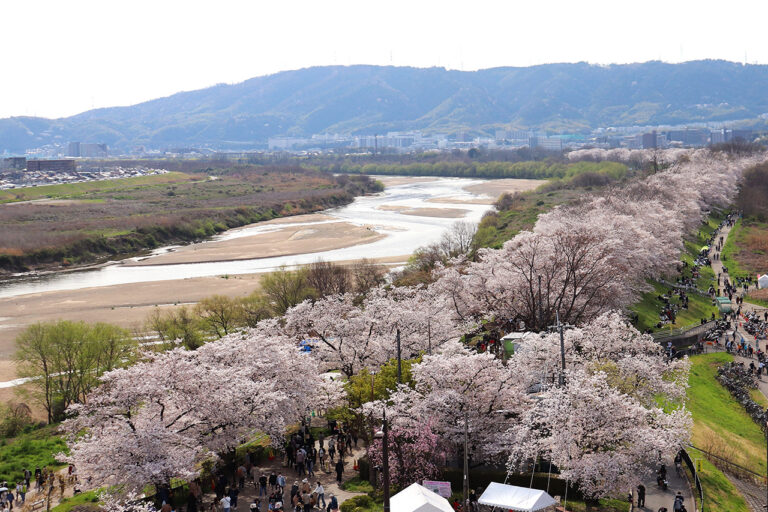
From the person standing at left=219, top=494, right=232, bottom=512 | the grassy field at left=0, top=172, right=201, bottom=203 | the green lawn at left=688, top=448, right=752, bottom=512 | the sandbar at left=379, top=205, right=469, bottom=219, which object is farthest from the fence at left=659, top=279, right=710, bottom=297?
the grassy field at left=0, top=172, right=201, bottom=203

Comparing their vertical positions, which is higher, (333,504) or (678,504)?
(333,504)

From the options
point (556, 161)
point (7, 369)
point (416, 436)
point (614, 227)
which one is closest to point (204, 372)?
point (416, 436)

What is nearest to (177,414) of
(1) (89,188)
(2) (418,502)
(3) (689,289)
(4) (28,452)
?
(2) (418,502)

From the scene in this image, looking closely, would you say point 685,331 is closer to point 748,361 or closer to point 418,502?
point 748,361

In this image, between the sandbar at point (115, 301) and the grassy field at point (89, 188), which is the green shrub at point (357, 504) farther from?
the grassy field at point (89, 188)

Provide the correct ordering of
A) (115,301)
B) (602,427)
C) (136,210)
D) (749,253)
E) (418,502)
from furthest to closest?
(136,210) → (749,253) → (115,301) → (602,427) → (418,502)

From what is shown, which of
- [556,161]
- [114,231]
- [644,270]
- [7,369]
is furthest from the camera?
[556,161]

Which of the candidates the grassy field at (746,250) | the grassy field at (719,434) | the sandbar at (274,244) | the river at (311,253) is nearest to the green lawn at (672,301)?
the grassy field at (719,434)

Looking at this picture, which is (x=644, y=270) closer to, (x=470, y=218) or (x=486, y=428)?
(x=486, y=428)
